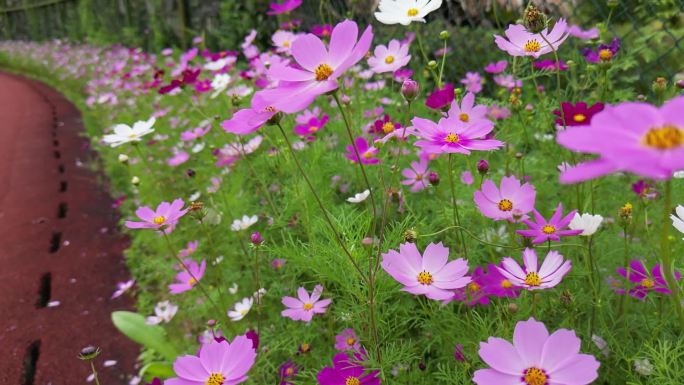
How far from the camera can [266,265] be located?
1.41 metres

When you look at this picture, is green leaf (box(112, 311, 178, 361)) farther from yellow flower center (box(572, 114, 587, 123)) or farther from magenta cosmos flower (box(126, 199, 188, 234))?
yellow flower center (box(572, 114, 587, 123))

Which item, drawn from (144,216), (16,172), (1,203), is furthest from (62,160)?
(144,216)

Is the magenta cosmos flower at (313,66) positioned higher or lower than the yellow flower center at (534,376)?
Result: higher

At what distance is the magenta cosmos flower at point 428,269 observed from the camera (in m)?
0.71

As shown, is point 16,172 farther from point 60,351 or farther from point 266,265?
point 266,265

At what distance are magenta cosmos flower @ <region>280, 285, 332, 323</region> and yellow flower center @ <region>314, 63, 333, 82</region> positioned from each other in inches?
19.2

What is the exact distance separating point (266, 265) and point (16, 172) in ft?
7.60

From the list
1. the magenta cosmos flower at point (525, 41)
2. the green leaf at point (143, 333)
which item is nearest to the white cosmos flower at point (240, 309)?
the green leaf at point (143, 333)

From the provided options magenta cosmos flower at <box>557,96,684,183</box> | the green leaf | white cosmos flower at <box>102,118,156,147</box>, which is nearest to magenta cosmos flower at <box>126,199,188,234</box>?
white cosmos flower at <box>102,118,156,147</box>

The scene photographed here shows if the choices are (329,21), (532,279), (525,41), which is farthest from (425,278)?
(329,21)

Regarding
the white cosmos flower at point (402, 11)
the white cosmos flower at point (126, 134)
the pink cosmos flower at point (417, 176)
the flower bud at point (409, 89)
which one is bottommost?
the pink cosmos flower at point (417, 176)

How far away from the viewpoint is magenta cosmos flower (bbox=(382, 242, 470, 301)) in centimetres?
71

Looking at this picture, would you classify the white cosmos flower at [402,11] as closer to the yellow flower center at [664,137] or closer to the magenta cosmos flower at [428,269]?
the magenta cosmos flower at [428,269]

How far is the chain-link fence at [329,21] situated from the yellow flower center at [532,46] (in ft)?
1.08
